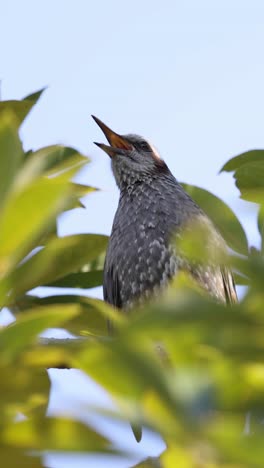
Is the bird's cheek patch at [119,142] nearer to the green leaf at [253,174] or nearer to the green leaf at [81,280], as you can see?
the green leaf at [81,280]

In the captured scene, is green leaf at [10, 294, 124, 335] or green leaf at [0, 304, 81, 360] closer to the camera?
green leaf at [0, 304, 81, 360]

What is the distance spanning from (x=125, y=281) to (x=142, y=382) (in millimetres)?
4105

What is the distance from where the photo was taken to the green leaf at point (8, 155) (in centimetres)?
116

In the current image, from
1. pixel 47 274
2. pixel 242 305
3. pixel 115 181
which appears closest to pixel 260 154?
pixel 47 274

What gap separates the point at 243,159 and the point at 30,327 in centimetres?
221

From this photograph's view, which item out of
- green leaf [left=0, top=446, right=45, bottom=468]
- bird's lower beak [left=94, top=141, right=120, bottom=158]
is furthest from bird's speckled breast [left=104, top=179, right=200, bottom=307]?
green leaf [left=0, top=446, right=45, bottom=468]

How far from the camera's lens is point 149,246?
4.96m

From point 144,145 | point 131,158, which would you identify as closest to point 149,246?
point 131,158

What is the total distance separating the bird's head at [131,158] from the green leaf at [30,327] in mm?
4939

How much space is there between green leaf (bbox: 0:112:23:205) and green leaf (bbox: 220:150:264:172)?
6.13 feet

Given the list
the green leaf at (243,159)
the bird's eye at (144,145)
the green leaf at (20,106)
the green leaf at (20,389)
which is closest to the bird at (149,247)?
the bird's eye at (144,145)

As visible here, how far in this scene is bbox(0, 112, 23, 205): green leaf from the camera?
1.16 metres

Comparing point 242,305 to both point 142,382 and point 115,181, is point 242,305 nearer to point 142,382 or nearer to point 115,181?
point 142,382

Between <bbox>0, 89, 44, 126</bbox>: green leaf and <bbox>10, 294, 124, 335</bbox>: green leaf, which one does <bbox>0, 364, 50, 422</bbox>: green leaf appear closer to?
<bbox>10, 294, 124, 335</bbox>: green leaf
